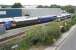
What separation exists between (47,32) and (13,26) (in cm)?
1207

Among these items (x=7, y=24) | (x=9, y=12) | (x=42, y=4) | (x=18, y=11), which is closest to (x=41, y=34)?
(x=7, y=24)

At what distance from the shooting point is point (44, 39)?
58.4 feet

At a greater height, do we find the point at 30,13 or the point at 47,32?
the point at 47,32

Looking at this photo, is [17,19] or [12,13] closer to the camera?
[17,19]

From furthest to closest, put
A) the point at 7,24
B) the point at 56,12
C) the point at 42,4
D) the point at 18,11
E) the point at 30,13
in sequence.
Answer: the point at 42,4 → the point at 56,12 → the point at 30,13 → the point at 18,11 → the point at 7,24

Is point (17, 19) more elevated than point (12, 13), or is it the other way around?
point (17, 19)

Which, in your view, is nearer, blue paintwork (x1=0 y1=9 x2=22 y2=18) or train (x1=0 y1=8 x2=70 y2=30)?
train (x1=0 y1=8 x2=70 y2=30)

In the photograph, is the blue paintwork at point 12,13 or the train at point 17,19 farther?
the blue paintwork at point 12,13

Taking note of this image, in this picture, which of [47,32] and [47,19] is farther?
[47,19]

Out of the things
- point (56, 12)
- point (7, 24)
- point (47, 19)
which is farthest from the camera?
point (56, 12)
